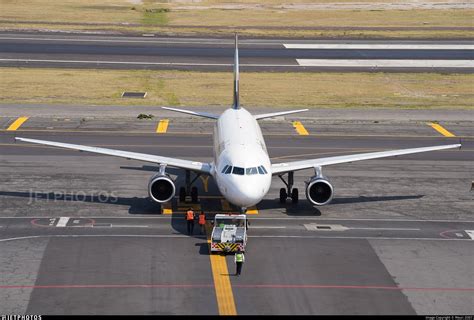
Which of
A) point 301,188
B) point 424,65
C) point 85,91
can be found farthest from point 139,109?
point 424,65

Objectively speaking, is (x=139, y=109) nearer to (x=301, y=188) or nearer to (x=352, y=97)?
(x=352, y=97)

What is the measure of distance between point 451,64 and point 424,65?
366 centimetres

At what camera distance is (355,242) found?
2025 inches

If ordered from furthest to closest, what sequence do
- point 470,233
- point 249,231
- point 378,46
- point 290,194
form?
point 378,46
point 290,194
point 470,233
point 249,231

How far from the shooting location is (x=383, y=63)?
391 ft

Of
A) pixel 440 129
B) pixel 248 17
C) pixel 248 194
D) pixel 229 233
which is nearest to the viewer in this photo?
pixel 229 233

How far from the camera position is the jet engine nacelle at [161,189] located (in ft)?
183

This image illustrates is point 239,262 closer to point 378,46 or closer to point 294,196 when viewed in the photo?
point 294,196

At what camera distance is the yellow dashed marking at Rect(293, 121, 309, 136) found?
83.5 m

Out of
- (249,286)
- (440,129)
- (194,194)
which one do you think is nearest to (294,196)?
(194,194)

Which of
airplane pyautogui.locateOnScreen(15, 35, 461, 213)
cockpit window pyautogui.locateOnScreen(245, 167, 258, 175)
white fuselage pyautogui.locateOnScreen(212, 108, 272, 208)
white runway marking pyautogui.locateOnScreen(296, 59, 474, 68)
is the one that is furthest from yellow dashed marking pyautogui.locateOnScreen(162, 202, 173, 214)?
white runway marking pyautogui.locateOnScreen(296, 59, 474, 68)

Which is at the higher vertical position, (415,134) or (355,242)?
(415,134)

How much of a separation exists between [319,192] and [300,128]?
29.8 m

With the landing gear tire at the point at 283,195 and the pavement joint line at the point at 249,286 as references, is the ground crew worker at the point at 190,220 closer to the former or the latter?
the pavement joint line at the point at 249,286
